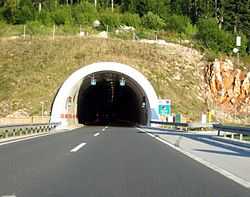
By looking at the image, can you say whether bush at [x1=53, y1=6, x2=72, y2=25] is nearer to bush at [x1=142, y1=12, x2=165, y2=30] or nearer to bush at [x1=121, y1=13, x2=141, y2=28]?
bush at [x1=121, y1=13, x2=141, y2=28]

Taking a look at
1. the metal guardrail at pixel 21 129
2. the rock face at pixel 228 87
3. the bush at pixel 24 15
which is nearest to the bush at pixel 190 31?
the rock face at pixel 228 87

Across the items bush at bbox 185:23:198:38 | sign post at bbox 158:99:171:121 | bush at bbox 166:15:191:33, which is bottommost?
sign post at bbox 158:99:171:121

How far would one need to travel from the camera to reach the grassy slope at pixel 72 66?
45.2m

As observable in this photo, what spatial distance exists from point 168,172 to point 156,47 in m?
46.7

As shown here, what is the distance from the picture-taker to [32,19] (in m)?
74.8

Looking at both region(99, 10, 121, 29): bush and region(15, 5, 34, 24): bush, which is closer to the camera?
region(99, 10, 121, 29): bush

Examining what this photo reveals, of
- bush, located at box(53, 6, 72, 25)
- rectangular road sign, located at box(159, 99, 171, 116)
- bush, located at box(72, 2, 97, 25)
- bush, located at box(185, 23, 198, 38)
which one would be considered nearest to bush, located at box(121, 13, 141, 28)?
bush, located at box(72, 2, 97, 25)

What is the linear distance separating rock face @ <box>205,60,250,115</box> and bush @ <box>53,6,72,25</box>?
28.9 meters

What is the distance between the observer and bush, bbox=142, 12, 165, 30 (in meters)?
72.9

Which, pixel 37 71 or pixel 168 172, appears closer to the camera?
pixel 168 172

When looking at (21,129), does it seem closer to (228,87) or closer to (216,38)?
(228,87)

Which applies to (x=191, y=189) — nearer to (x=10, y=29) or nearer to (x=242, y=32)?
(x=10, y=29)

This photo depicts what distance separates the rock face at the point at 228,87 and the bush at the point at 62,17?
2889 cm

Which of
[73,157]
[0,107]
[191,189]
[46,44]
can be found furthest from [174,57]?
[191,189]
